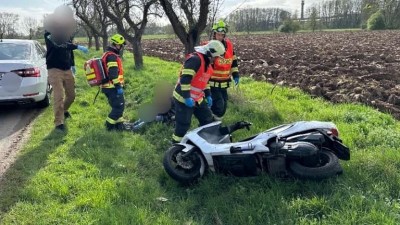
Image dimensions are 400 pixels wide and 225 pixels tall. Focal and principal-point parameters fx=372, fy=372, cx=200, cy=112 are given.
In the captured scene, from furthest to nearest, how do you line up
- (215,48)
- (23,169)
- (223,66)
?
Result: (223,66), (23,169), (215,48)

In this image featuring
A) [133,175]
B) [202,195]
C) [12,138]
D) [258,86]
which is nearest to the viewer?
[202,195]

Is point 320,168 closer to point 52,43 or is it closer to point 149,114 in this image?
point 149,114

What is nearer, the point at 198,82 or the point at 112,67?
the point at 198,82

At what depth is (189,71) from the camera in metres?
4.88

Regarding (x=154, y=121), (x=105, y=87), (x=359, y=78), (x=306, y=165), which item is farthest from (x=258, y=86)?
(x=306, y=165)

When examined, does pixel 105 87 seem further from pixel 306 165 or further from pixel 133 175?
pixel 306 165

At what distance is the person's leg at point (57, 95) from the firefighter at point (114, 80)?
857 millimetres

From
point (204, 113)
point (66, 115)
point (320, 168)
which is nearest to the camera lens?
point (320, 168)

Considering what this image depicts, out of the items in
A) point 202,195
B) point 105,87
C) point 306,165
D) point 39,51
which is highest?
point 39,51

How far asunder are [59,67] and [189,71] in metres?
3.26

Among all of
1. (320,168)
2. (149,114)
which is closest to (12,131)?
(149,114)

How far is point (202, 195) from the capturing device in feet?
13.5

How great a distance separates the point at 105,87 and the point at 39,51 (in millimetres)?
3149

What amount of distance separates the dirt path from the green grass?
0.52ft
